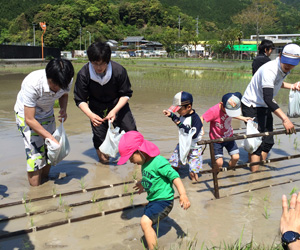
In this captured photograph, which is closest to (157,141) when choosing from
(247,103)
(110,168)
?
(110,168)

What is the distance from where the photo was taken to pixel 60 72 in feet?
11.7

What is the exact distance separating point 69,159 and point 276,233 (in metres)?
3.26

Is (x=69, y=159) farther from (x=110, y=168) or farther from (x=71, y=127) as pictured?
(x=71, y=127)

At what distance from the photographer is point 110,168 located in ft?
16.3

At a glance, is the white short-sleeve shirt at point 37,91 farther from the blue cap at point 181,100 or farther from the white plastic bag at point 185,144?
the white plastic bag at point 185,144

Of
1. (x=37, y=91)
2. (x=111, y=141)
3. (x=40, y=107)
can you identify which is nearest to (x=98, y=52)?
(x=37, y=91)

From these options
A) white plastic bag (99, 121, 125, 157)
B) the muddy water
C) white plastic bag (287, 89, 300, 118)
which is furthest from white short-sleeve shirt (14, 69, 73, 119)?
white plastic bag (287, 89, 300, 118)

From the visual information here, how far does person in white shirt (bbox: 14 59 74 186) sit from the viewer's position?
3627 mm

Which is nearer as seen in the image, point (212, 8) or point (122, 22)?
point (122, 22)

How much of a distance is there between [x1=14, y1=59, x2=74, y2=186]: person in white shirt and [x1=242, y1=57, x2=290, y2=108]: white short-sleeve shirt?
228cm

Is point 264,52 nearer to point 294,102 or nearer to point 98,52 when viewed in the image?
point 294,102

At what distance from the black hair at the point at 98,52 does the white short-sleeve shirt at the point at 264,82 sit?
6.22ft

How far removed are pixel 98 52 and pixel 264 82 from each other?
199cm

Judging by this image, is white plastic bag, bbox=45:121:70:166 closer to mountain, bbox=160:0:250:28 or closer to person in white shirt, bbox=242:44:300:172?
person in white shirt, bbox=242:44:300:172
